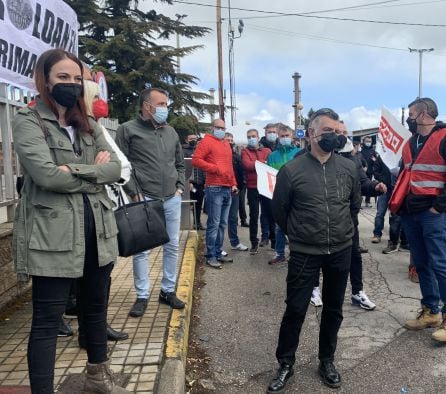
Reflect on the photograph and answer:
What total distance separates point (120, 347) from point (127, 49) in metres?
17.4

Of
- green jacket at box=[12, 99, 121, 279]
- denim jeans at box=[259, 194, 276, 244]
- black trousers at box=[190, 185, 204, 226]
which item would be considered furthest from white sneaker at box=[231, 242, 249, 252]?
green jacket at box=[12, 99, 121, 279]

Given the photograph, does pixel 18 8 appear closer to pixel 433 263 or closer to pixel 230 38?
pixel 433 263

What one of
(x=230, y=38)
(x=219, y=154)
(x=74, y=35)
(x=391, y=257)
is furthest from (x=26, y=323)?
(x=230, y=38)

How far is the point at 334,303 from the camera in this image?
3264mm

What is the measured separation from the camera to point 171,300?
4.27 metres

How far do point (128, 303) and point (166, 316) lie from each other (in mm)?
560

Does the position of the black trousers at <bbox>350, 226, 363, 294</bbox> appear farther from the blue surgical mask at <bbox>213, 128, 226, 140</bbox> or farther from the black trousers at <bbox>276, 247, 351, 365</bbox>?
the blue surgical mask at <bbox>213, 128, 226, 140</bbox>

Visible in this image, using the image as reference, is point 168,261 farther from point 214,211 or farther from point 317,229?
point 214,211

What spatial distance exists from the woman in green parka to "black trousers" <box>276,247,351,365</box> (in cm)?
131

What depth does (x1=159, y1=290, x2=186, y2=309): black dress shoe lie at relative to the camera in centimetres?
422

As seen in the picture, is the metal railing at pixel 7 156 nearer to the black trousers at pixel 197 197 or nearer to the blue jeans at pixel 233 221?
the blue jeans at pixel 233 221

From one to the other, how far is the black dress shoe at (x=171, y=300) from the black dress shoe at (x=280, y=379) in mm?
1290

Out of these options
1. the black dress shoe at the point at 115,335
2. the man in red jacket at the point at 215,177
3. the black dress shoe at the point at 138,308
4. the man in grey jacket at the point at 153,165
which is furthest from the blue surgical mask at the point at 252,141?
the black dress shoe at the point at 115,335

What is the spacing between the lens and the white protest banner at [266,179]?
6252 mm
